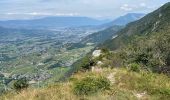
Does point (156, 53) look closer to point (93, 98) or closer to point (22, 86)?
point (22, 86)

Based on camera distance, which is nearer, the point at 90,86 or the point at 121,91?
the point at 90,86

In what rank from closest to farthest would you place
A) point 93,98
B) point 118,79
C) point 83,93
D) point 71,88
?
point 93,98
point 83,93
point 71,88
point 118,79

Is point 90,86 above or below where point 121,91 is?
above

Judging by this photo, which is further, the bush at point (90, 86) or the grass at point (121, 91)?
the bush at point (90, 86)

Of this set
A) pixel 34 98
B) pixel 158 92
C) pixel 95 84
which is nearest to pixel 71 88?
pixel 95 84

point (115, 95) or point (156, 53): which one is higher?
point (115, 95)
